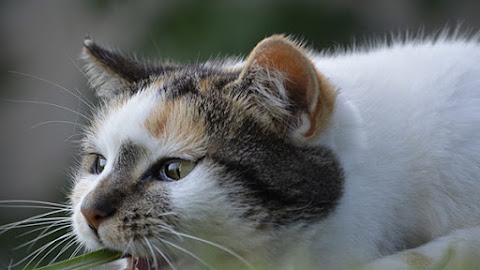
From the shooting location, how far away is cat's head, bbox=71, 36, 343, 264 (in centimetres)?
197

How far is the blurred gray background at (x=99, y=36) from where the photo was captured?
4859mm

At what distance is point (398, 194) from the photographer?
222cm

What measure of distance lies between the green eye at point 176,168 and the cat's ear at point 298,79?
0.31m

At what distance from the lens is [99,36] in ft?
19.8

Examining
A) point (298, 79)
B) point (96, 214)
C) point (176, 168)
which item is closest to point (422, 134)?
point (298, 79)

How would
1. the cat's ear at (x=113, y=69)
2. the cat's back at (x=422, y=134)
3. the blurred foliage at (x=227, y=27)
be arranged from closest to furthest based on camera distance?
the cat's back at (x=422, y=134) → the cat's ear at (x=113, y=69) → the blurred foliage at (x=227, y=27)

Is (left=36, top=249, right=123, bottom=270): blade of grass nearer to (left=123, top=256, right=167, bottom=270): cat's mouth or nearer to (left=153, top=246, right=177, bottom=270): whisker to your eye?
(left=123, top=256, right=167, bottom=270): cat's mouth

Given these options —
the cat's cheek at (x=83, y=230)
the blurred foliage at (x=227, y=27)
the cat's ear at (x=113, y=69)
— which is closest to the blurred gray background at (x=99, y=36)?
the blurred foliage at (x=227, y=27)

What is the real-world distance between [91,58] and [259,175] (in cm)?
84

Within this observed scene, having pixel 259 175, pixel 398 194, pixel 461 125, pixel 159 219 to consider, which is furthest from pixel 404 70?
pixel 159 219

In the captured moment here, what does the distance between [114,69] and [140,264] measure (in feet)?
2.32

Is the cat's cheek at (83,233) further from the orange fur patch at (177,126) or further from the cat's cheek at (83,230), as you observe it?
the orange fur patch at (177,126)

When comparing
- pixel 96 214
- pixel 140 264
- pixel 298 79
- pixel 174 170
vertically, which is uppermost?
pixel 298 79

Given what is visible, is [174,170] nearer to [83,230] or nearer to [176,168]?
[176,168]
